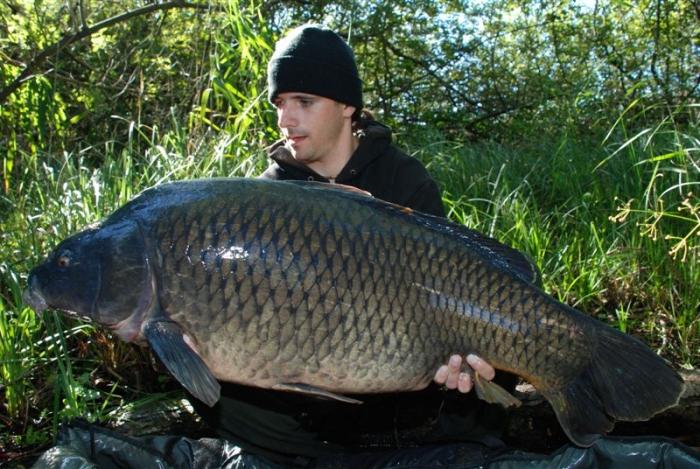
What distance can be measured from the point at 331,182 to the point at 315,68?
353 millimetres

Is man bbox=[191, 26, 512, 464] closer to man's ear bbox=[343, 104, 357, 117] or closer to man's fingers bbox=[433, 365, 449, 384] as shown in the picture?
man's ear bbox=[343, 104, 357, 117]

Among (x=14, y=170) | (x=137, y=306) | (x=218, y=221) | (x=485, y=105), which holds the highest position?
(x=218, y=221)

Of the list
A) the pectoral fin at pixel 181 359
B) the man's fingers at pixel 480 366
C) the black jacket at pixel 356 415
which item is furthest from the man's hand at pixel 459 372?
the pectoral fin at pixel 181 359

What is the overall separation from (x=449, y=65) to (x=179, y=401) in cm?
715

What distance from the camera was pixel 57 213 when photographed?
3219mm

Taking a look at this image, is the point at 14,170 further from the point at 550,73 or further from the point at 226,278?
the point at 550,73

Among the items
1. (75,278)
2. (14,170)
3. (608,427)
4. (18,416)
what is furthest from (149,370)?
(14,170)

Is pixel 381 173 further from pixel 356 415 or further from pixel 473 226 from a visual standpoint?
pixel 473 226

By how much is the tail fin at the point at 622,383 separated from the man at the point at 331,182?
488 mm

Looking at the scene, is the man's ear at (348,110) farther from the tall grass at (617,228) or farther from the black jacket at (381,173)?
the tall grass at (617,228)

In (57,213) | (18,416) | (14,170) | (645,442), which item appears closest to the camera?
(645,442)

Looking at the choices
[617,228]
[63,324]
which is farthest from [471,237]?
[617,228]

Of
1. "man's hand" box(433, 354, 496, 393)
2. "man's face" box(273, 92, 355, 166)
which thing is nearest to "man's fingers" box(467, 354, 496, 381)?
"man's hand" box(433, 354, 496, 393)

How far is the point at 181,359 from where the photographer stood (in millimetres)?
1625
